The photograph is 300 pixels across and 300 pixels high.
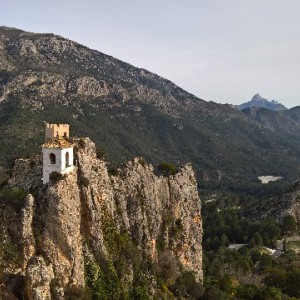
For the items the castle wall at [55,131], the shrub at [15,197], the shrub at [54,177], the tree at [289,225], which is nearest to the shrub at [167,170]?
the castle wall at [55,131]

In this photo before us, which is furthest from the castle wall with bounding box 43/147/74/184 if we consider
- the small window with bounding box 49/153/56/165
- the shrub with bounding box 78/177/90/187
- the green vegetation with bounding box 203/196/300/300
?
the green vegetation with bounding box 203/196/300/300

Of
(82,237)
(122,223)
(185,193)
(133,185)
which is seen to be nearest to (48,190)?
(82,237)

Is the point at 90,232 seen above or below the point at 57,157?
below

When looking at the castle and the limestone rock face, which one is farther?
the castle

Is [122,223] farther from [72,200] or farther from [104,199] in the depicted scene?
[72,200]

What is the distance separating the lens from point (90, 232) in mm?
47031

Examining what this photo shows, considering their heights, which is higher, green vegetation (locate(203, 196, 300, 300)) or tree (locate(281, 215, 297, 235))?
tree (locate(281, 215, 297, 235))

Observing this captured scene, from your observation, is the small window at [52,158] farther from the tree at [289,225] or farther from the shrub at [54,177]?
the tree at [289,225]

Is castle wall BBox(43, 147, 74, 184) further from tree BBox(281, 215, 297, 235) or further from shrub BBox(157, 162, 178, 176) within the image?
tree BBox(281, 215, 297, 235)

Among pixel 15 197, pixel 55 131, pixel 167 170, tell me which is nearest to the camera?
pixel 15 197

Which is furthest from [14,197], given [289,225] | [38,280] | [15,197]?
[289,225]

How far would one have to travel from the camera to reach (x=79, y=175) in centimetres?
4772

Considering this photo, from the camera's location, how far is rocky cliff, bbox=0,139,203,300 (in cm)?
4131

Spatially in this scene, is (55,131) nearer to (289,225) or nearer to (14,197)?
(14,197)
